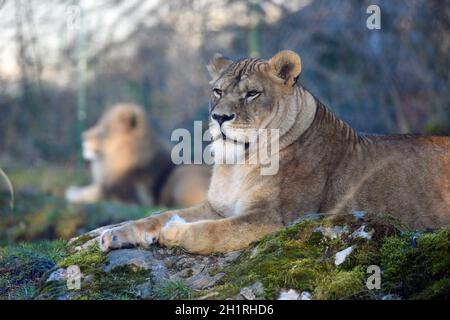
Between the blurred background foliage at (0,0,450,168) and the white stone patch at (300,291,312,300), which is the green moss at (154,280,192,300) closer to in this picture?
the white stone patch at (300,291,312,300)

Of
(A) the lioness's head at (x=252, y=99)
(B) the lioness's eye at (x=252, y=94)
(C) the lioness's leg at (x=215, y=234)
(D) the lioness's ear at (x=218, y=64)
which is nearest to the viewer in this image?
(C) the lioness's leg at (x=215, y=234)

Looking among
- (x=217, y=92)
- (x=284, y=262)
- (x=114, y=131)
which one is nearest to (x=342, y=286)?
(x=284, y=262)

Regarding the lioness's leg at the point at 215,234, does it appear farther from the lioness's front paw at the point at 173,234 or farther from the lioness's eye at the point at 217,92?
the lioness's eye at the point at 217,92

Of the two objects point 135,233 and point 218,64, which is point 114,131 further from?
point 135,233

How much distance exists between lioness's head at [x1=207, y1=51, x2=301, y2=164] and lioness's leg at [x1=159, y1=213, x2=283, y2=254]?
2.36 ft

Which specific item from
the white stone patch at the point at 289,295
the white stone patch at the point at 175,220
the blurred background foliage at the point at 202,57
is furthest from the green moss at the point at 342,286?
the blurred background foliage at the point at 202,57

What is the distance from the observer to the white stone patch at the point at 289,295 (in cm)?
435

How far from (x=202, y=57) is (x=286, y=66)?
32.6 ft

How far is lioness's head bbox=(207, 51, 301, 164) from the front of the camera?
5672mm

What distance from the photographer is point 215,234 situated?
5.20 metres

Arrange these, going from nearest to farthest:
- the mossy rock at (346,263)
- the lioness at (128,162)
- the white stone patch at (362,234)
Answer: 1. the mossy rock at (346,263)
2. the white stone patch at (362,234)
3. the lioness at (128,162)

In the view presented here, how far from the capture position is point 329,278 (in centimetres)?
441

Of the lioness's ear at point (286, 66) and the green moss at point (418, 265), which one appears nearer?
the green moss at point (418, 265)

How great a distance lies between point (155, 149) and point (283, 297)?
36.7 feet
